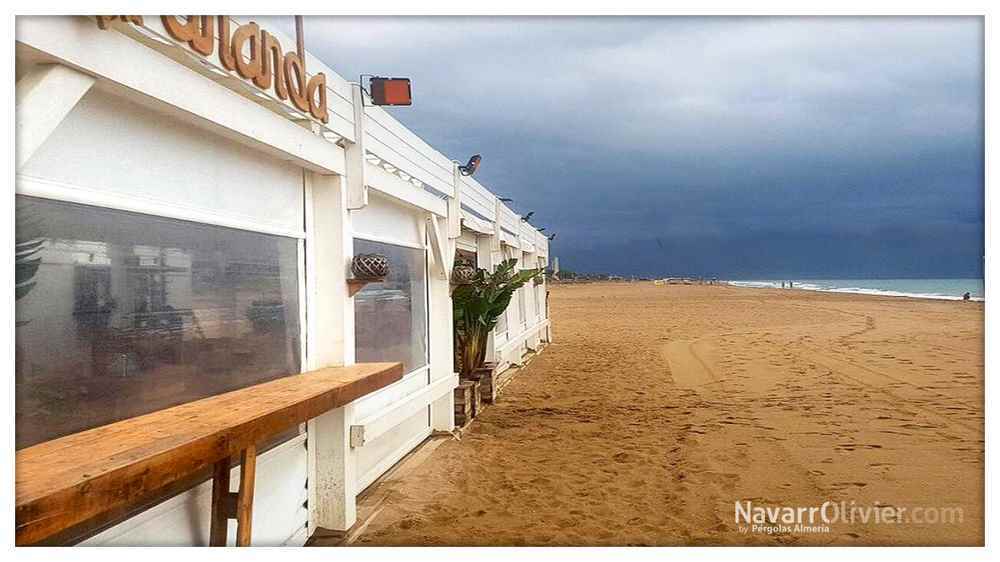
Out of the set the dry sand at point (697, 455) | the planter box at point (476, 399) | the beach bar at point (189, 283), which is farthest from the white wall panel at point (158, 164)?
the planter box at point (476, 399)

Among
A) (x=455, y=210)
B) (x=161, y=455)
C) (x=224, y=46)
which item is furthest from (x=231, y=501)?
(x=455, y=210)

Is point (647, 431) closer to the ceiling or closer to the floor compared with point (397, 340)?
closer to the floor

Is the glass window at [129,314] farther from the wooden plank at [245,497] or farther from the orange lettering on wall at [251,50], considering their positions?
the orange lettering on wall at [251,50]

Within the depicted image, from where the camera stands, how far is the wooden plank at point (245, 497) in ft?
10.4

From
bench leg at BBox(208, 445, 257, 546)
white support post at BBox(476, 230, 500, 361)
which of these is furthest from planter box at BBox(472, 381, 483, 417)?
bench leg at BBox(208, 445, 257, 546)

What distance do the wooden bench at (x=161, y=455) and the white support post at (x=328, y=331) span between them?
2.14 ft

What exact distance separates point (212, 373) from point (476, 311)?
5.73 metres

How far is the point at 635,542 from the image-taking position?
4445mm

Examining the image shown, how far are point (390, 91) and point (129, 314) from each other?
240 cm

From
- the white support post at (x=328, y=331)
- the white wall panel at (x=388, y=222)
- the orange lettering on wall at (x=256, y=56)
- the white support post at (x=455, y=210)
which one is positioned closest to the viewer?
the orange lettering on wall at (x=256, y=56)

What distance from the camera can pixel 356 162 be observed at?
4.77 meters

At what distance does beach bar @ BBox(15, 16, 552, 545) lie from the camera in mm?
2422
